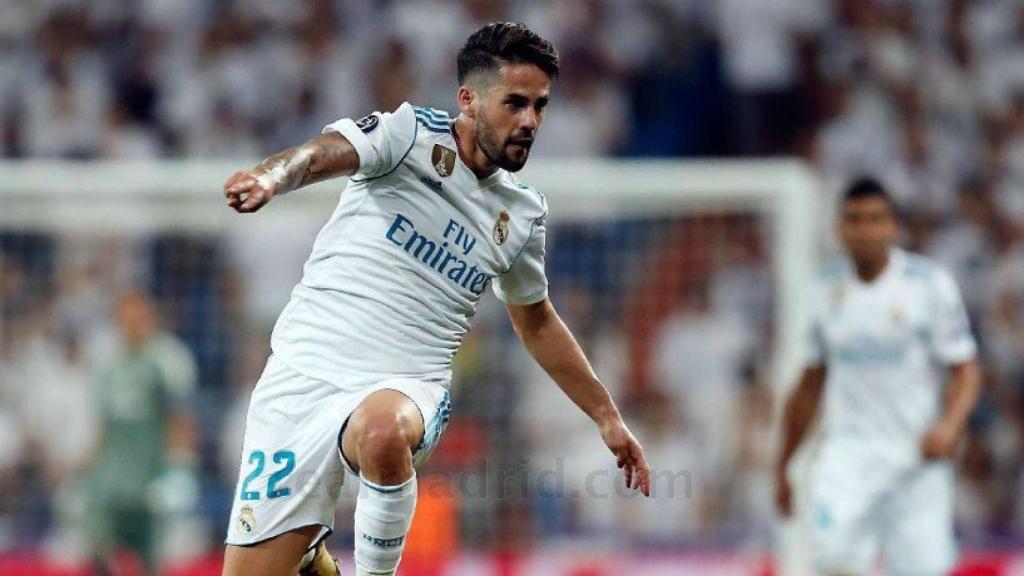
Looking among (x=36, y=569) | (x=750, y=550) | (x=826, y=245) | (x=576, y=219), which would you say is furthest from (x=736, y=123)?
(x=36, y=569)

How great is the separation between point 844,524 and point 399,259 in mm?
3484

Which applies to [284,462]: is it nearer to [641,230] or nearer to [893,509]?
[893,509]

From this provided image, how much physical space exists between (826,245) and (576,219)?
8.68 feet

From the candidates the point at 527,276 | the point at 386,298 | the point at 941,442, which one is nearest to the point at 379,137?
the point at 386,298

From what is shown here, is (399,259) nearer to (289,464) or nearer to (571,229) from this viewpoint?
(289,464)

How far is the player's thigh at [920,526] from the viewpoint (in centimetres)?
757

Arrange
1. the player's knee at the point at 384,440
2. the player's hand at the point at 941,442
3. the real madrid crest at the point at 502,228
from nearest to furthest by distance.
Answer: the player's knee at the point at 384,440, the real madrid crest at the point at 502,228, the player's hand at the point at 941,442

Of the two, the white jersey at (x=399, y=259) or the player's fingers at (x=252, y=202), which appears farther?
the white jersey at (x=399, y=259)

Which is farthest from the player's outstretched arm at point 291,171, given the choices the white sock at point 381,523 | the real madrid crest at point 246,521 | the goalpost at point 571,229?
the goalpost at point 571,229

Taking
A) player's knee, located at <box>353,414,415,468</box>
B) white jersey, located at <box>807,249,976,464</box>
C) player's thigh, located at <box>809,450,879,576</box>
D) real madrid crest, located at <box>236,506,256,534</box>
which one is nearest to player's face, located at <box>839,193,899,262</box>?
white jersey, located at <box>807,249,976,464</box>

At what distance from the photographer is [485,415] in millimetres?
9688

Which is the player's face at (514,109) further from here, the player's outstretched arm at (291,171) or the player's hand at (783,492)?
the player's hand at (783,492)

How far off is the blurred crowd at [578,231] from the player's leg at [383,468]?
469cm

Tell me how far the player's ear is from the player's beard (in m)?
0.04
